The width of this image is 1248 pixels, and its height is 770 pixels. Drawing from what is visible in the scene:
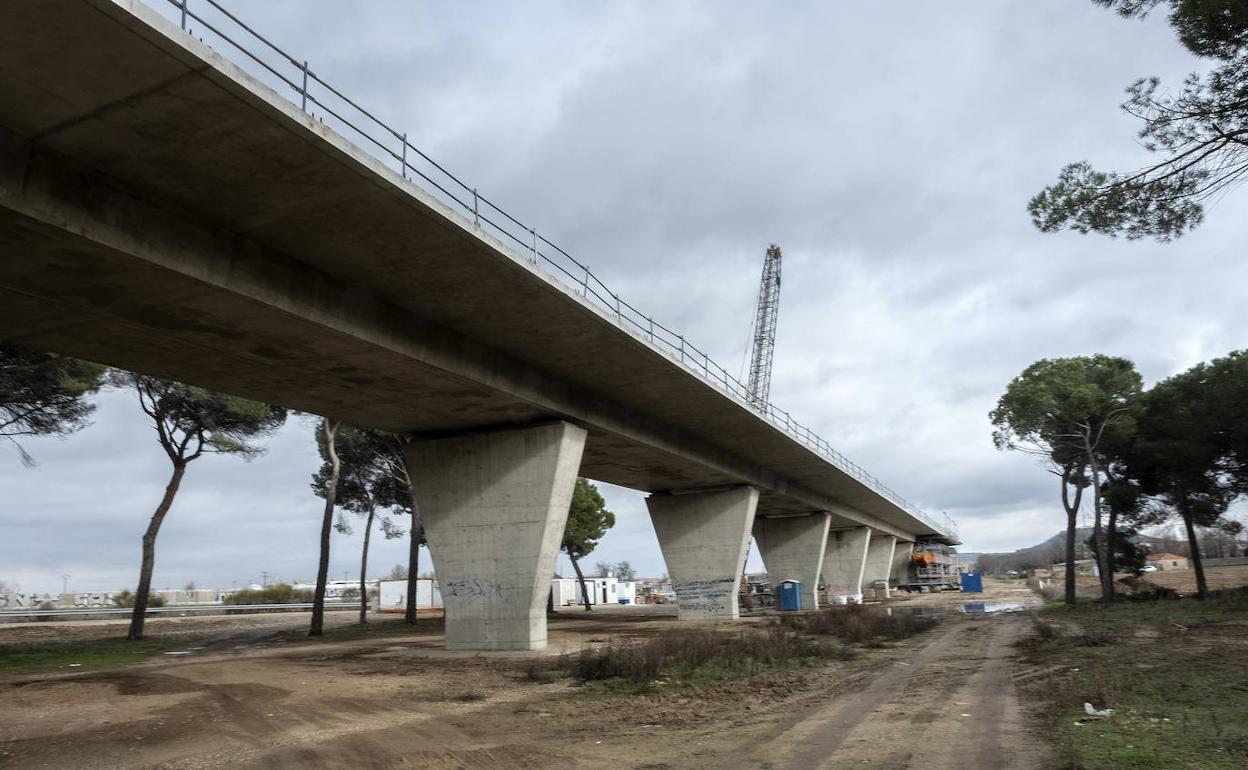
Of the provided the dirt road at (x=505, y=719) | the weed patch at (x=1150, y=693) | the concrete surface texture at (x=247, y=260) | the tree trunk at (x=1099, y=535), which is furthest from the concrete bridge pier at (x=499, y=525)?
the tree trunk at (x=1099, y=535)

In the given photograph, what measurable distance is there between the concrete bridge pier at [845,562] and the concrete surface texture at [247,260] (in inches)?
1730

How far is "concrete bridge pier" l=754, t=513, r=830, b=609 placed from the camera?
1945 inches

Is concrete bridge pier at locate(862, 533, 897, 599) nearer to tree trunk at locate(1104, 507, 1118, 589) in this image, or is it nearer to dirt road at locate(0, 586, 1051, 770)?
tree trunk at locate(1104, 507, 1118, 589)

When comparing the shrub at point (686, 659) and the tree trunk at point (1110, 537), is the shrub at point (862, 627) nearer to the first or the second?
the shrub at point (686, 659)

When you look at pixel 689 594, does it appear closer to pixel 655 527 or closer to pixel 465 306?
pixel 655 527

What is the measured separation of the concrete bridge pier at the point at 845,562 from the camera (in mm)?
61188

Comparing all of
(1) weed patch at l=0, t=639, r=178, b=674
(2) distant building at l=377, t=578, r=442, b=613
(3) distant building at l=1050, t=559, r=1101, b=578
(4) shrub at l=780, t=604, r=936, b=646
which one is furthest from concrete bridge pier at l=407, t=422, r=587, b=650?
(3) distant building at l=1050, t=559, r=1101, b=578

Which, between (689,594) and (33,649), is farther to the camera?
(689,594)

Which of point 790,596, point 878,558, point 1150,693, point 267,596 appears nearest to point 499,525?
point 1150,693

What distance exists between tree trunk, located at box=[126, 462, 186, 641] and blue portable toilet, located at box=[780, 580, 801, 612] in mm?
32609

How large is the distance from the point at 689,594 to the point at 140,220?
30944 millimetres

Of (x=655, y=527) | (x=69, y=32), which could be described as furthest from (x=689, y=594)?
(x=69, y=32)

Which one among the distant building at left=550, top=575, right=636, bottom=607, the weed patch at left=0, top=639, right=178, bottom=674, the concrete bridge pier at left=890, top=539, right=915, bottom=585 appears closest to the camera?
the weed patch at left=0, top=639, right=178, bottom=674

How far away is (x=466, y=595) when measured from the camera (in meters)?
22.0
